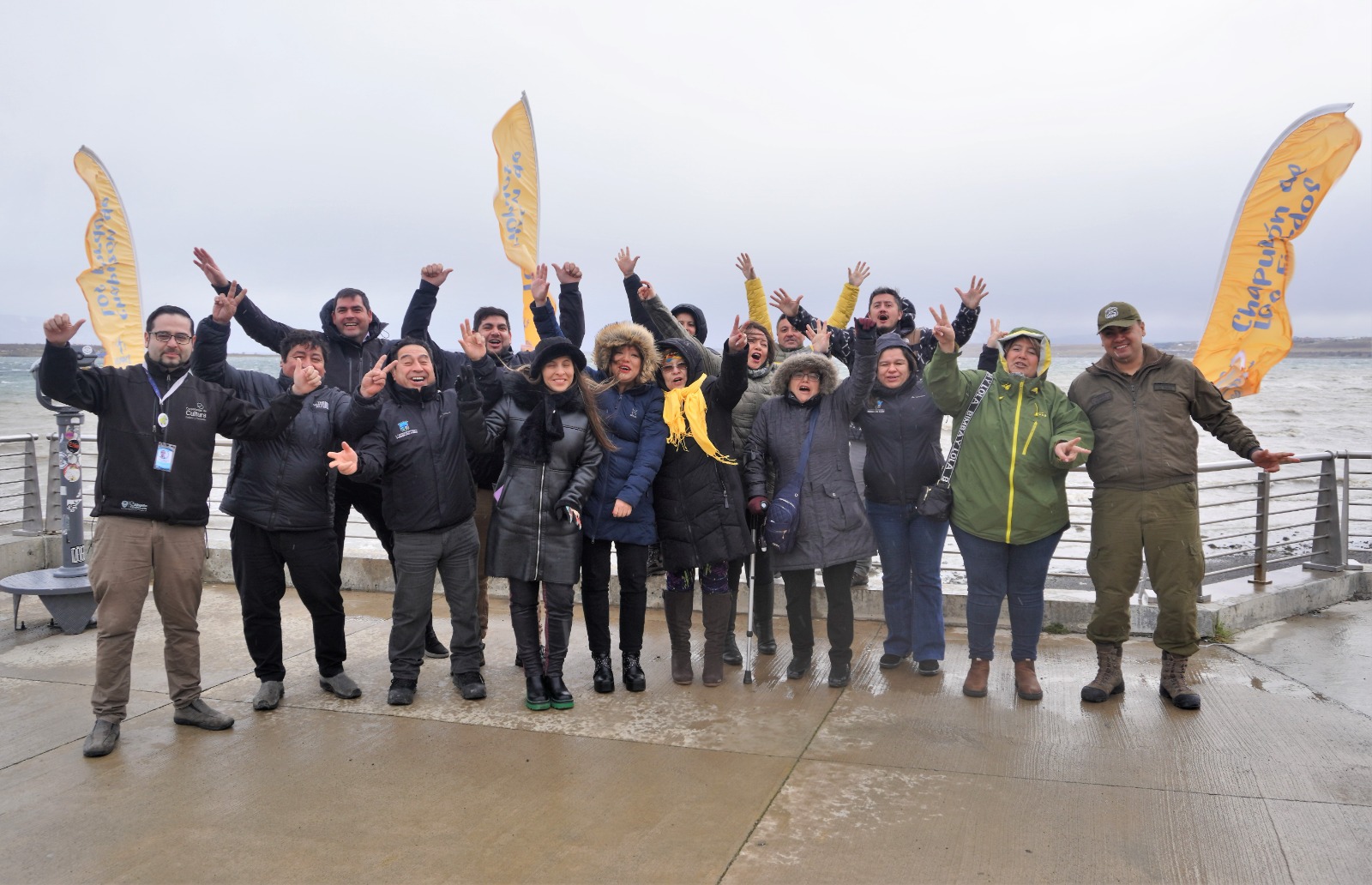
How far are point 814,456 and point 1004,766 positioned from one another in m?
1.85

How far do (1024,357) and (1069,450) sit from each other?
21.5 inches

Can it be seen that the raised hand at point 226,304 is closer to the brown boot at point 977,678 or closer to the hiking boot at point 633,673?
the hiking boot at point 633,673

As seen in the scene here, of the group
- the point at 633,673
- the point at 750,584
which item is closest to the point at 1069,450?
the point at 750,584

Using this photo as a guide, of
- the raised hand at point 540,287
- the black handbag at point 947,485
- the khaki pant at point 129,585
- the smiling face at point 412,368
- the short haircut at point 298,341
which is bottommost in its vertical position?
the khaki pant at point 129,585

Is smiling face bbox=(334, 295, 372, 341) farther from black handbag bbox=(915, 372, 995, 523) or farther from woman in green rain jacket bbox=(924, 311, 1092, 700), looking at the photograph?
black handbag bbox=(915, 372, 995, 523)

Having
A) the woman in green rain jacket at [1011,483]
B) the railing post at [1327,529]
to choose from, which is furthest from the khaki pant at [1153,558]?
the railing post at [1327,529]

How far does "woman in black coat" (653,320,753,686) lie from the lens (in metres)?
5.00

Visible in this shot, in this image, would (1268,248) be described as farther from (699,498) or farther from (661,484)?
(661,484)

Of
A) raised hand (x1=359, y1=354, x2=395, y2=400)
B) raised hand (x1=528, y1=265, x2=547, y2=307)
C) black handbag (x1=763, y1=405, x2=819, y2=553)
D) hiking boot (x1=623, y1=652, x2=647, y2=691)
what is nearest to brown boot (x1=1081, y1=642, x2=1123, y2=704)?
black handbag (x1=763, y1=405, x2=819, y2=553)

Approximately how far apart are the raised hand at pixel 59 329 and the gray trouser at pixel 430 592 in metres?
1.69

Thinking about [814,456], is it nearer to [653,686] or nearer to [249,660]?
[653,686]

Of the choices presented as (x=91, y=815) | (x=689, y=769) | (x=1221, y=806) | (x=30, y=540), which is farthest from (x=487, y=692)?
(x=30, y=540)

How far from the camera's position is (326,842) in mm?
3277

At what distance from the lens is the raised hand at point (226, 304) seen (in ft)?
15.5
